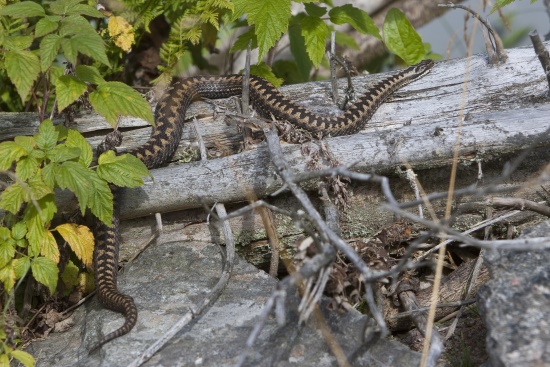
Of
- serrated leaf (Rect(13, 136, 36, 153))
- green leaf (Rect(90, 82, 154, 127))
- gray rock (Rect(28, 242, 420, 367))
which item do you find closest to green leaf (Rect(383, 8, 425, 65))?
gray rock (Rect(28, 242, 420, 367))

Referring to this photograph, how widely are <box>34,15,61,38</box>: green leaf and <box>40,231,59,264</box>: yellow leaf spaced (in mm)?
1504

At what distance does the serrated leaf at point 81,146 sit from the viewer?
5019 millimetres

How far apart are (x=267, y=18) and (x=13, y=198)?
9.09 ft

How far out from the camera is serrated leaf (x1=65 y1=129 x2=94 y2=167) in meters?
5.02

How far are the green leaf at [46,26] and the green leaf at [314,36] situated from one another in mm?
2696

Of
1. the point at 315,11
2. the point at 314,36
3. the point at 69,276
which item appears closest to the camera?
the point at 69,276

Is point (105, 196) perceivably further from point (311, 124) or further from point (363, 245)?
point (311, 124)

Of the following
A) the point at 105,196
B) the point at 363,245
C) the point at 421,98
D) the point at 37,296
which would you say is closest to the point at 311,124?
the point at 421,98

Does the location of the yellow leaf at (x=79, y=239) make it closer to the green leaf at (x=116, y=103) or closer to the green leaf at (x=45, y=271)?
the green leaf at (x=45, y=271)

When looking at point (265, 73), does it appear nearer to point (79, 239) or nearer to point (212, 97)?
point (212, 97)

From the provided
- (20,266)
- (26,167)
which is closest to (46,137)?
(26,167)

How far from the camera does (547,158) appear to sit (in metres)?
5.70

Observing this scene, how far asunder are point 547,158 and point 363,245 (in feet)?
6.11

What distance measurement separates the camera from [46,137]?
489 centimetres
